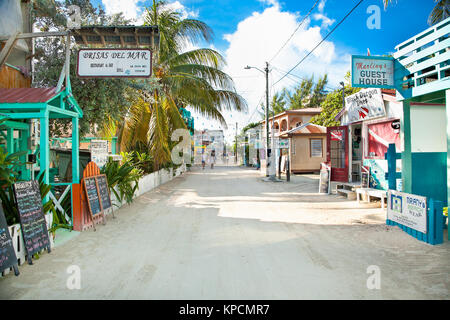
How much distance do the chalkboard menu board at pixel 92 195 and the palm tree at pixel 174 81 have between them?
6.52 metres

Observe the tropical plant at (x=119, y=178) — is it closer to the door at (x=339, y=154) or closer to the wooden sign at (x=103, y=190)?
the wooden sign at (x=103, y=190)

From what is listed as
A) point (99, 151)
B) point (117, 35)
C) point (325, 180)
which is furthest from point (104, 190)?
point (325, 180)

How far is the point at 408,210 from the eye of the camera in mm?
5793

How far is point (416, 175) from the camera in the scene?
6965 millimetres

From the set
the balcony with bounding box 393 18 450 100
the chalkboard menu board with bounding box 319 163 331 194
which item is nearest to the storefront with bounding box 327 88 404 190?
the chalkboard menu board with bounding box 319 163 331 194

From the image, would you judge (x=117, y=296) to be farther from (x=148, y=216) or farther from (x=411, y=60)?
(x=411, y=60)

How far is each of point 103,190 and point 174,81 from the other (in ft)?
25.2

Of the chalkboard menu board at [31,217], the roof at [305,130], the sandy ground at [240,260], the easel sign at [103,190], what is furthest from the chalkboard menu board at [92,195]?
the roof at [305,130]

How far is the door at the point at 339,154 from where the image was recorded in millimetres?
11945

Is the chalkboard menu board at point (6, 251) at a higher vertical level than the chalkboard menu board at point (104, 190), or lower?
lower

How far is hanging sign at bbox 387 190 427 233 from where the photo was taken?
5.34 m

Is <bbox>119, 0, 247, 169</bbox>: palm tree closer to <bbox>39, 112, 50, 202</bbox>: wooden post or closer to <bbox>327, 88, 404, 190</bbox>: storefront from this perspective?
<bbox>327, 88, 404, 190</bbox>: storefront
